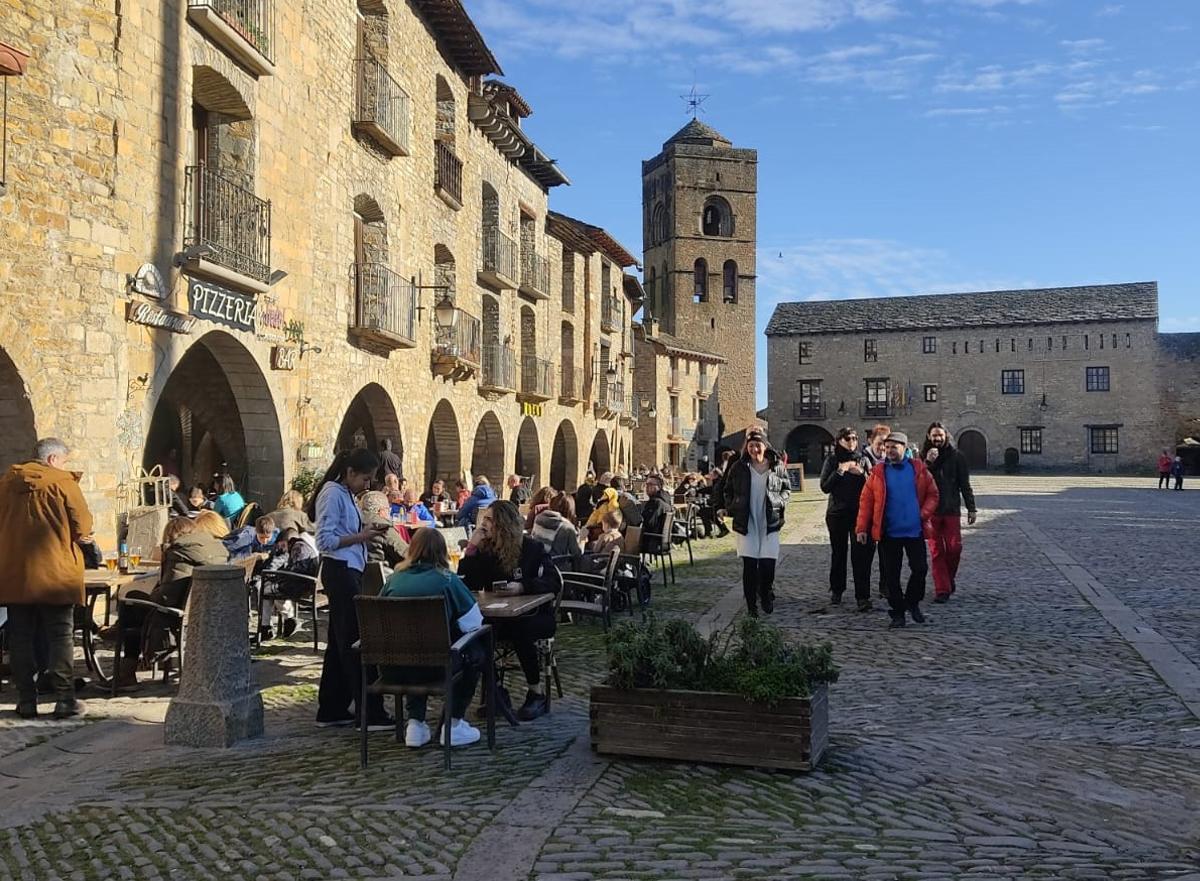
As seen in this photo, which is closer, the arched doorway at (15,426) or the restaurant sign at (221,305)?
the arched doorway at (15,426)

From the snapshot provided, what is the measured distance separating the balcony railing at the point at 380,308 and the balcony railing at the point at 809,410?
4779cm

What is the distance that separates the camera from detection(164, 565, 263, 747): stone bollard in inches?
226

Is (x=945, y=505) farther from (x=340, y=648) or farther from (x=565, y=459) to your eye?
(x=565, y=459)

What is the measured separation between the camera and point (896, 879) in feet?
12.5

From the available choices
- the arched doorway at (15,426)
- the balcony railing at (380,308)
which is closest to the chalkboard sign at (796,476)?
the balcony railing at (380,308)

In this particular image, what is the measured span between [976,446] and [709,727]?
192 feet

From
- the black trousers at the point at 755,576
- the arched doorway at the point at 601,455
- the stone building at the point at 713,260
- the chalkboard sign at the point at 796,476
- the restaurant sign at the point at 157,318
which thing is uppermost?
the stone building at the point at 713,260

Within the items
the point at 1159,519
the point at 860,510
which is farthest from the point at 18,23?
the point at 1159,519

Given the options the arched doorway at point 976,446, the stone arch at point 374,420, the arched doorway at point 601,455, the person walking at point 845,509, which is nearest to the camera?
the person walking at point 845,509

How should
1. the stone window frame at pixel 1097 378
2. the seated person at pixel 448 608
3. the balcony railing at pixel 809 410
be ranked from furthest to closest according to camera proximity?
the balcony railing at pixel 809 410
the stone window frame at pixel 1097 378
the seated person at pixel 448 608

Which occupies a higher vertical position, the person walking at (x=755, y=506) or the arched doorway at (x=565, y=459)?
the arched doorway at (x=565, y=459)

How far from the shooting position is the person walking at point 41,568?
639 centimetres

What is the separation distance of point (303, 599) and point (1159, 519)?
2002 cm

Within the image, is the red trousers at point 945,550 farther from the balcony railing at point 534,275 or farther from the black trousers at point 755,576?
the balcony railing at point 534,275
